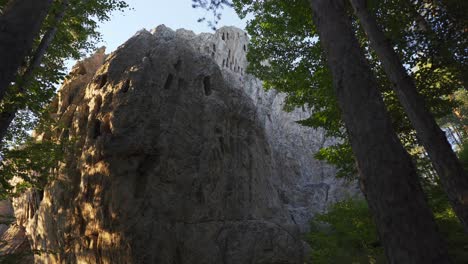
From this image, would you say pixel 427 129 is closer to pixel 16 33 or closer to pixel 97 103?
pixel 16 33

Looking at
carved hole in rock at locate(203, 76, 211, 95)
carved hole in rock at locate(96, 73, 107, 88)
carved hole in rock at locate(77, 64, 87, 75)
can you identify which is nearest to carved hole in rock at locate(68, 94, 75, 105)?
carved hole in rock at locate(77, 64, 87, 75)

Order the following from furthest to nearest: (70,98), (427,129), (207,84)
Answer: (70,98)
(207,84)
(427,129)

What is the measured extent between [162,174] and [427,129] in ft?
28.7

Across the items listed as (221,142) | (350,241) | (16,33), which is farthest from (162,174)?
(16,33)

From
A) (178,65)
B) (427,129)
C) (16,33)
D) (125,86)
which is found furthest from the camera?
(178,65)

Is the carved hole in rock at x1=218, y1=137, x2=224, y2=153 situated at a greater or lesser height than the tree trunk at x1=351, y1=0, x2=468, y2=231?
greater

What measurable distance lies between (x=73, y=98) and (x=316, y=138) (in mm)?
33514

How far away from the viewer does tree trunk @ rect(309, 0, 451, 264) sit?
2.35 metres

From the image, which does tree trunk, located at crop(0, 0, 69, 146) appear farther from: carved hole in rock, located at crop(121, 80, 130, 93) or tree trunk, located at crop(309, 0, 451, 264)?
tree trunk, located at crop(309, 0, 451, 264)

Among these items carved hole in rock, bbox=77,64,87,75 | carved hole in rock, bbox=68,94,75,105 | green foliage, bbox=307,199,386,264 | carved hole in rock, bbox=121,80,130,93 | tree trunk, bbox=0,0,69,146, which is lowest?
green foliage, bbox=307,199,386,264

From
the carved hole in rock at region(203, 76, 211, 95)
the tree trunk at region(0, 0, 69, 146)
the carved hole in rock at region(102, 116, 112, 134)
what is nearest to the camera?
the tree trunk at region(0, 0, 69, 146)

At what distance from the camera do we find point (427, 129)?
5.60 m

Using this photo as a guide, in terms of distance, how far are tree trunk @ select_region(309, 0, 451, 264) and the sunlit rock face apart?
8747mm

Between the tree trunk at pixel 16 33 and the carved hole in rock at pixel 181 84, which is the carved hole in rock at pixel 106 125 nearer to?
the carved hole in rock at pixel 181 84
